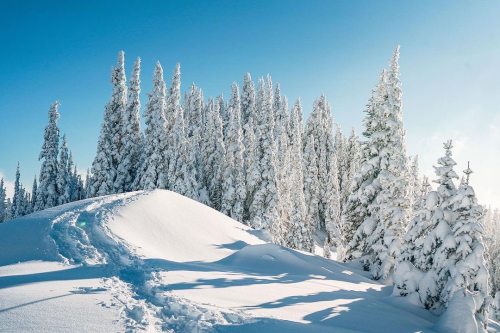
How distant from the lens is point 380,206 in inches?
908

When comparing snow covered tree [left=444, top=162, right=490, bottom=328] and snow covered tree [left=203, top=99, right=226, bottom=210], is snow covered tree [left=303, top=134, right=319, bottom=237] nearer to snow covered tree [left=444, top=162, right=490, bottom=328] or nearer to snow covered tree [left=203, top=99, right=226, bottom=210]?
Answer: snow covered tree [left=203, top=99, right=226, bottom=210]

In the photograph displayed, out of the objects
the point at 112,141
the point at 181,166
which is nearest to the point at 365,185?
the point at 181,166

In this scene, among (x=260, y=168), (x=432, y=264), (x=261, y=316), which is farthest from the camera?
(x=260, y=168)

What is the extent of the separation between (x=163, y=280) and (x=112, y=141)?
36930mm

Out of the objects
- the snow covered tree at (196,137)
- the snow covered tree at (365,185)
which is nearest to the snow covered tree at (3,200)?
the snow covered tree at (196,137)

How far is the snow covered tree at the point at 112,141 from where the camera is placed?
42562 mm

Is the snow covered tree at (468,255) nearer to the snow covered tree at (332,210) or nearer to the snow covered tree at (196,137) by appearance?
the snow covered tree at (196,137)

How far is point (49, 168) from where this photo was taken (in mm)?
46562

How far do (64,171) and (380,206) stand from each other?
40937mm

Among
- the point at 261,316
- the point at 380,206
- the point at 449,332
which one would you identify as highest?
the point at 380,206

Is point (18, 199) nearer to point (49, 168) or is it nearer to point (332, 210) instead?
point (49, 168)

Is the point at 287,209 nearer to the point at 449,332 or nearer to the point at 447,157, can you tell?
the point at 447,157

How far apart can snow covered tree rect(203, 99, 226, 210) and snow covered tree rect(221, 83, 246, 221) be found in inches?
45.9

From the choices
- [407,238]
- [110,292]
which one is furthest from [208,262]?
[407,238]
